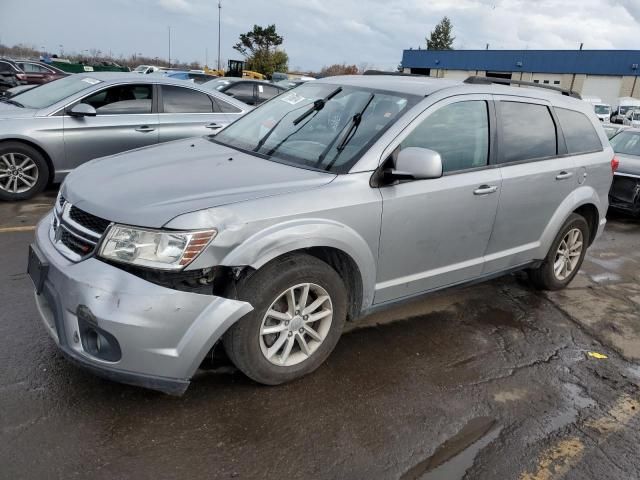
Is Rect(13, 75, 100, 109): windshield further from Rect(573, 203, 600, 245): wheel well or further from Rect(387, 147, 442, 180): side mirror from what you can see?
Rect(573, 203, 600, 245): wheel well

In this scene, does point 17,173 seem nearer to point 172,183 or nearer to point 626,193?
point 172,183

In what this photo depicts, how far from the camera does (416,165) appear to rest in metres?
3.06

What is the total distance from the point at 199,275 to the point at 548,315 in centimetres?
321

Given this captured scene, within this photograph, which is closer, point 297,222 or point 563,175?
point 297,222

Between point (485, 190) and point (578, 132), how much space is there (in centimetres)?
156

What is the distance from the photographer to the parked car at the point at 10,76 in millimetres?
18984

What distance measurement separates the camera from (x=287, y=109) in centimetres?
396

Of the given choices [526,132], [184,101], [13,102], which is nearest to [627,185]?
[526,132]

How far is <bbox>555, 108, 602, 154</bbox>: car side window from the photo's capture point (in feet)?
14.7

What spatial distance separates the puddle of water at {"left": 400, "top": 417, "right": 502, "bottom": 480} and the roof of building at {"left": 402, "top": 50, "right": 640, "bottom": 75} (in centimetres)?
5224

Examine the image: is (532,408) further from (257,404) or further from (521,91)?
(521,91)

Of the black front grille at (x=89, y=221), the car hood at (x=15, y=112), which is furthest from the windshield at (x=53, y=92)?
the black front grille at (x=89, y=221)

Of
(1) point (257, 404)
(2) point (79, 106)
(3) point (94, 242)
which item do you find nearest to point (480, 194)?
(1) point (257, 404)

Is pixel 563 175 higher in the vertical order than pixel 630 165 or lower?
higher
